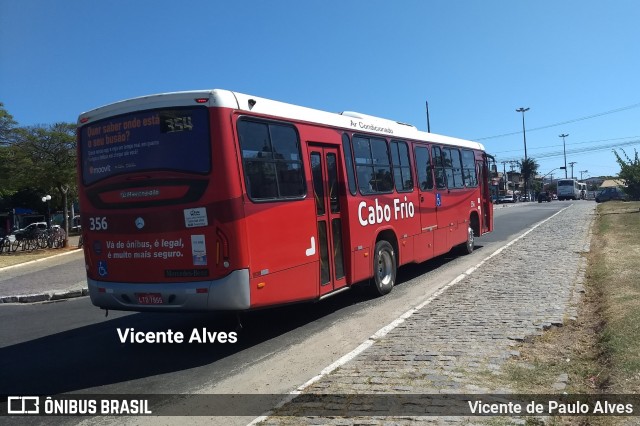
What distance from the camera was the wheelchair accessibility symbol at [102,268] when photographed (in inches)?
283

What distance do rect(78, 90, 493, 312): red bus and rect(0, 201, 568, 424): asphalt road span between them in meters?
0.66

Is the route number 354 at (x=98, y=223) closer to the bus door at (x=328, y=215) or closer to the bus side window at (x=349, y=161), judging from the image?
the bus door at (x=328, y=215)

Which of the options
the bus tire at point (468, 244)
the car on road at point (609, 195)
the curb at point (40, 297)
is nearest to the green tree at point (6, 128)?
the curb at point (40, 297)

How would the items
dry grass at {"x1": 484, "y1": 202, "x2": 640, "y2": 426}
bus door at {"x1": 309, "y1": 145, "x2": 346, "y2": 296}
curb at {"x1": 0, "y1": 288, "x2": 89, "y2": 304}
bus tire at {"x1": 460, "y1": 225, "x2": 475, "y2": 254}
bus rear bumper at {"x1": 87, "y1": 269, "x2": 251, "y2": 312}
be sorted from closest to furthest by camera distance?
dry grass at {"x1": 484, "y1": 202, "x2": 640, "y2": 426}, bus rear bumper at {"x1": 87, "y1": 269, "x2": 251, "y2": 312}, bus door at {"x1": 309, "y1": 145, "x2": 346, "y2": 296}, curb at {"x1": 0, "y1": 288, "x2": 89, "y2": 304}, bus tire at {"x1": 460, "y1": 225, "x2": 475, "y2": 254}

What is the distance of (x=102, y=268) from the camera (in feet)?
23.6

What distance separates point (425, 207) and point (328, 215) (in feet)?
14.0

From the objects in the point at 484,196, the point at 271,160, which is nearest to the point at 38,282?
the point at 271,160

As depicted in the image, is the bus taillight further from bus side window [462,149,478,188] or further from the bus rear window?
bus side window [462,149,478,188]

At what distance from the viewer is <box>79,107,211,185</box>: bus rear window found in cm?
645

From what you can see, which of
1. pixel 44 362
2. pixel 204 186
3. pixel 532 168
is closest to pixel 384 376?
pixel 204 186

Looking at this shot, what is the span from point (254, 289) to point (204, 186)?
4.59 ft

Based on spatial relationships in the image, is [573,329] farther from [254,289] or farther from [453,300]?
[254,289]

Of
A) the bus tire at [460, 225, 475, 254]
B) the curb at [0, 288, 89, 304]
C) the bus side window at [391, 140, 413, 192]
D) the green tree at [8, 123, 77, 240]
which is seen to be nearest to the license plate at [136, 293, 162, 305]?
the bus side window at [391, 140, 413, 192]

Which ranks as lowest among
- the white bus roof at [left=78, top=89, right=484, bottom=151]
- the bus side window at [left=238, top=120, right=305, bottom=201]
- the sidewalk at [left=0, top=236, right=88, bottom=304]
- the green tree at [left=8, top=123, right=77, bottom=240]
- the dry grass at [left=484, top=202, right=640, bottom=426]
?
the dry grass at [left=484, top=202, right=640, bottom=426]
